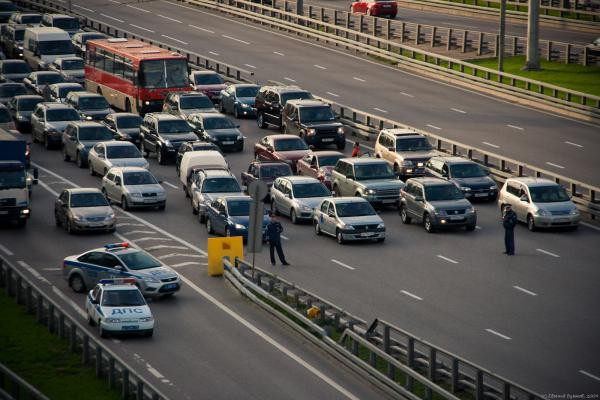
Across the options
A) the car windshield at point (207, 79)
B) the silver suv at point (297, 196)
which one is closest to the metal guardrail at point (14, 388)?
the silver suv at point (297, 196)

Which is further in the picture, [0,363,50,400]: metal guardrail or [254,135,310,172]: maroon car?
[254,135,310,172]: maroon car

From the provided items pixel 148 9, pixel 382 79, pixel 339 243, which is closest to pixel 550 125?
pixel 382 79

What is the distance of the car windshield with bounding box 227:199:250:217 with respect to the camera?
153 ft

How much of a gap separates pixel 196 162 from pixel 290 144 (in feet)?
18.1

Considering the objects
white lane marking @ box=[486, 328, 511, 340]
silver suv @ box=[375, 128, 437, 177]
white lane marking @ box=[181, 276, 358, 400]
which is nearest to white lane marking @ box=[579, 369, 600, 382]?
white lane marking @ box=[486, 328, 511, 340]

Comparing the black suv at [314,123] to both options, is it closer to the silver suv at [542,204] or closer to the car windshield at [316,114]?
the car windshield at [316,114]

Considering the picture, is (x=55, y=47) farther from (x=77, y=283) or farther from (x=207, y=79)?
(x=77, y=283)

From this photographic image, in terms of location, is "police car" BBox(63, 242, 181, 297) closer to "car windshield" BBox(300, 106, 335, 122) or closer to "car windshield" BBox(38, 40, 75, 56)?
"car windshield" BBox(300, 106, 335, 122)

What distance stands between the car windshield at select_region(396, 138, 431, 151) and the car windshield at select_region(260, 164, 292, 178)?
16.9ft

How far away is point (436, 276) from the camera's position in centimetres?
4206

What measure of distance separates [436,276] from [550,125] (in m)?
24.3

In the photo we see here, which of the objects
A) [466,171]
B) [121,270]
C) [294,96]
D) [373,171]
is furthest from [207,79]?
[121,270]

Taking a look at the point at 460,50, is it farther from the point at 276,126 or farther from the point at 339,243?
the point at 339,243

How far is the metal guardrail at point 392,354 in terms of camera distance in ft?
93.9
